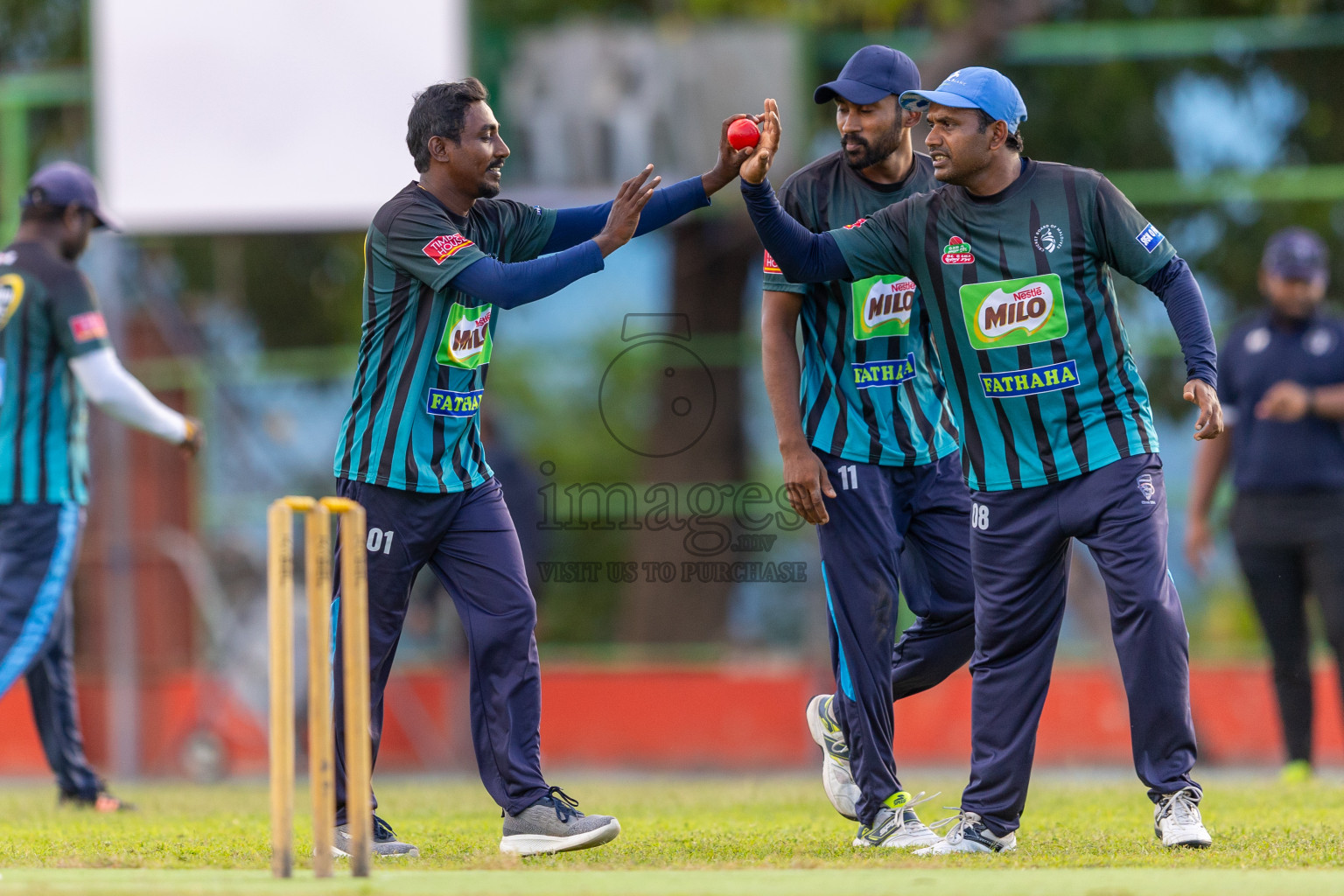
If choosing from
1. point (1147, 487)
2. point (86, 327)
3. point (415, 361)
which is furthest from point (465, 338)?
point (86, 327)

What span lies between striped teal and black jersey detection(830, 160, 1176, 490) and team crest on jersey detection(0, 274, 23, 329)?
4.12m

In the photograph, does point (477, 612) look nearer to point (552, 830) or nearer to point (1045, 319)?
point (552, 830)

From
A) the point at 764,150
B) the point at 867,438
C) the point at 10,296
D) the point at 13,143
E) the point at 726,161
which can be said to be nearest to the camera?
the point at 764,150

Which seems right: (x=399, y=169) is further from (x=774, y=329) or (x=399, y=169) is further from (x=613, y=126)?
(x=774, y=329)

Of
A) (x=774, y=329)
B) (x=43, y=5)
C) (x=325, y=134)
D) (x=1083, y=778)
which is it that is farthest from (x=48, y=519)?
(x=43, y=5)

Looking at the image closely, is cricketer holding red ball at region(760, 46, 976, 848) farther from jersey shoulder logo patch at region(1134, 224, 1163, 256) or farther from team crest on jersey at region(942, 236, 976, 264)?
jersey shoulder logo patch at region(1134, 224, 1163, 256)

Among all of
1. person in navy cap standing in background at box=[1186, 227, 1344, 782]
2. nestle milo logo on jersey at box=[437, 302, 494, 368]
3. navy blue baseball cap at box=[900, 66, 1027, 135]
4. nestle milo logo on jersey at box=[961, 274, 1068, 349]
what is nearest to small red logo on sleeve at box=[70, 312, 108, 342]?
nestle milo logo on jersey at box=[437, 302, 494, 368]

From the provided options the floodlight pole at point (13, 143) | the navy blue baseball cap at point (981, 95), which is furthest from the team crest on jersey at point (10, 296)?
the floodlight pole at point (13, 143)

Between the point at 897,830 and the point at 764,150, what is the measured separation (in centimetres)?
221

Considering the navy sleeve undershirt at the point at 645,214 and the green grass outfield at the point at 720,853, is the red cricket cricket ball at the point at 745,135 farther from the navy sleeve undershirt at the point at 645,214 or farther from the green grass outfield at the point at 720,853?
the green grass outfield at the point at 720,853

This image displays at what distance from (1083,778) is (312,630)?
6816 millimetres

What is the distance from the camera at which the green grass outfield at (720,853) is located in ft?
14.3

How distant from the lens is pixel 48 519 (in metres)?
7.42

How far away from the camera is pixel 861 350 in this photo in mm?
5879
